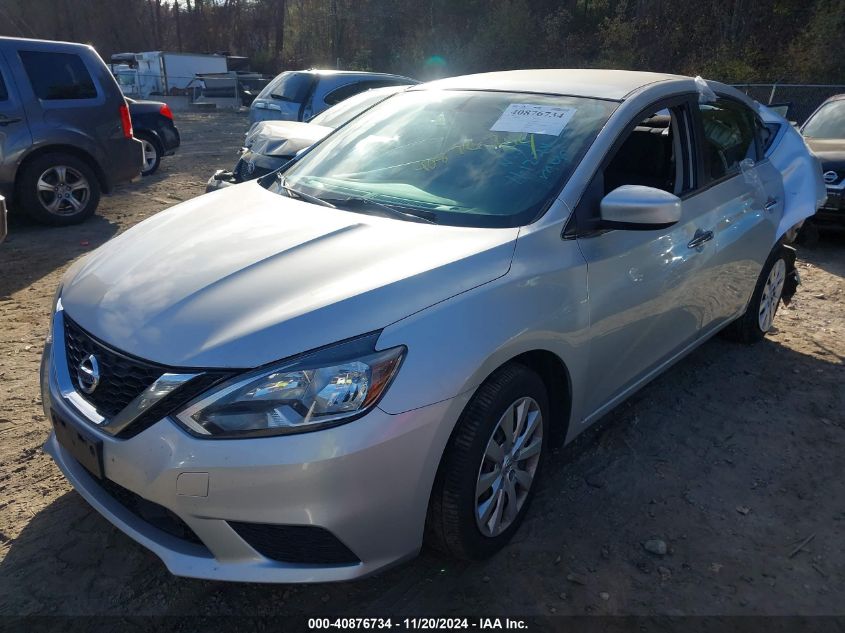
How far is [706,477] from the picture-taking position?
3.21 meters

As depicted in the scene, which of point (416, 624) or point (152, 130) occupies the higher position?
point (152, 130)

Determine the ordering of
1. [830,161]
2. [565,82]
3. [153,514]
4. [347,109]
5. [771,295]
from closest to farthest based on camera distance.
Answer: [153,514] → [565,82] → [771,295] → [347,109] → [830,161]

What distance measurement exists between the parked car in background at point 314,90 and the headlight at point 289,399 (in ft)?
29.0

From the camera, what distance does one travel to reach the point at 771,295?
185 inches

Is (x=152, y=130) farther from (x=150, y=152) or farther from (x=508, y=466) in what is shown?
(x=508, y=466)

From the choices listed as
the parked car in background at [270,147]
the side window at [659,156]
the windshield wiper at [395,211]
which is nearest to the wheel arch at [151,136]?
the parked car in background at [270,147]

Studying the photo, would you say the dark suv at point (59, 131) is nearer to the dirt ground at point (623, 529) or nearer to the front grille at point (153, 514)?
the dirt ground at point (623, 529)

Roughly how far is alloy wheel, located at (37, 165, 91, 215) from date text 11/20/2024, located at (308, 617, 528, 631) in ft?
22.2

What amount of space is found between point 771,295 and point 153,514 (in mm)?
4267

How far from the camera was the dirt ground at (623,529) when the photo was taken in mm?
2395

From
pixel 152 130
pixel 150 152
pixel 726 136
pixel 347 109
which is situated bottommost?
pixel 150 152

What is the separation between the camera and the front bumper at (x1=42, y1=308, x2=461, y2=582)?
193cm

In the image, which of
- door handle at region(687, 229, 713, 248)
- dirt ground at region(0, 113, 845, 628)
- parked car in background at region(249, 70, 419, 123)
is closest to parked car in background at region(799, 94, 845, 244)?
dirt ground at region(0, 113, 845, 628)

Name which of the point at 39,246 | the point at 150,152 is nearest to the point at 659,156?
the point at 39,246
